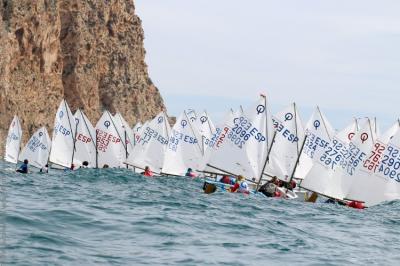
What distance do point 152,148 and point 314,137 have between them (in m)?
13.4

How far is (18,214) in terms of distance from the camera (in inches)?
711

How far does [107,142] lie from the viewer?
56.0 metres

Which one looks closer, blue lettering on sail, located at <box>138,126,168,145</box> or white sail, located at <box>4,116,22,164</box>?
blue lettering on sail, located at <box>138,126,168,145</box>

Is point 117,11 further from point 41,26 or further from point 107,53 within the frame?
point 41,26

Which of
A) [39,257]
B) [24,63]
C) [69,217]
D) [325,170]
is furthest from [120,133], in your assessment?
[39,257]

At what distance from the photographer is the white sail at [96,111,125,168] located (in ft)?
182

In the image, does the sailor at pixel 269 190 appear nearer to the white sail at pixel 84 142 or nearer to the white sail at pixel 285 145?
the white sail at pixel 285 145

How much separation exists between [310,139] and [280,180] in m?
4.04

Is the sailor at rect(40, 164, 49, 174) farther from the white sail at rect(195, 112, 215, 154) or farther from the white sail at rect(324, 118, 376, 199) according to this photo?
the white sail at rect(324, 118, 376, 199)

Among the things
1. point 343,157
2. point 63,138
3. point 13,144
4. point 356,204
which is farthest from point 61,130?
point 356,204

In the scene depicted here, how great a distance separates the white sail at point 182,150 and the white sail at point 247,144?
1173cm

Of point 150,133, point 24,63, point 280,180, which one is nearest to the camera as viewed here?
point 280,180

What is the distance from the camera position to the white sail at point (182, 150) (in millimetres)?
47875

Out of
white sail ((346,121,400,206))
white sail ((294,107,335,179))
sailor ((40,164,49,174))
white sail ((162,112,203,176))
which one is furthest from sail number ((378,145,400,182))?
sailor ((40,164,49,174))
